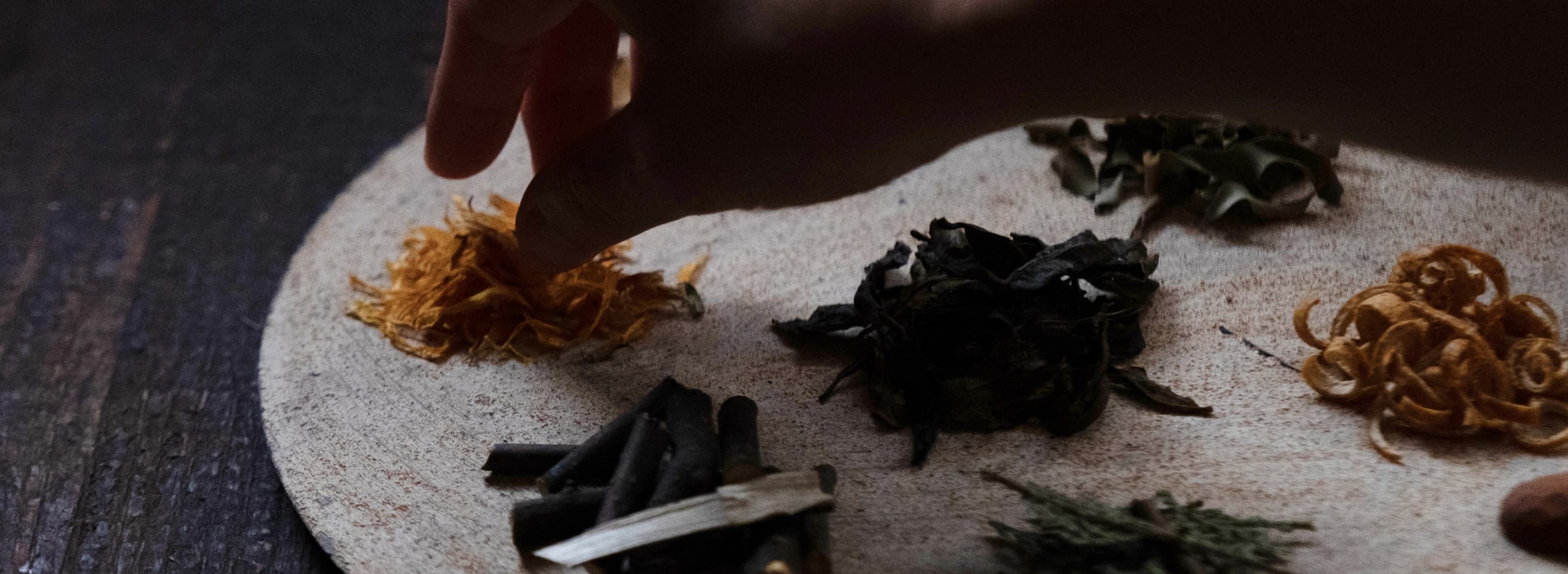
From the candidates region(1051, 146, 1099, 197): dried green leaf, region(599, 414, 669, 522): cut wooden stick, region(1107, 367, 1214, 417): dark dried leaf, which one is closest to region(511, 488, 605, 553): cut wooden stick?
region(599, 414, 669, 522): cut wooden stick

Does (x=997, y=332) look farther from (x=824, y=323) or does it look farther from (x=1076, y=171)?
(x=1076, y=171)

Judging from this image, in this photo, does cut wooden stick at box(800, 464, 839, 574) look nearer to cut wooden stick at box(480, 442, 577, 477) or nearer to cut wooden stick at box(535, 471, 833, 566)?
cut wooden stick at box(535, 471, 833, 566)

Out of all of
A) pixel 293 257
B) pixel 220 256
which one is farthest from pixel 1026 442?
pixel 220 256

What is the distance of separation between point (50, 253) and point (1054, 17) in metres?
1.53

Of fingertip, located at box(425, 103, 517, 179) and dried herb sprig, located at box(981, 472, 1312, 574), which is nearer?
dried herb sprig, located at box(981, 472, 1312, 574)

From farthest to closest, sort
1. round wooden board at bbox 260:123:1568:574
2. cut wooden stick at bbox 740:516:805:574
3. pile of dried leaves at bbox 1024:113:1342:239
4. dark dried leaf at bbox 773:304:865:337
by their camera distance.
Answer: pile of dried leaves at bbox 1024:113:1342:239 < dark dried leaf at bbox 773:304:865:337 < round wooden board at bbox 260:123:1568:574 < cut wooden stick at bbox 740:516:805:574

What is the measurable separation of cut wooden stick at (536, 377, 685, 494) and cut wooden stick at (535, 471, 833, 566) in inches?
4.1

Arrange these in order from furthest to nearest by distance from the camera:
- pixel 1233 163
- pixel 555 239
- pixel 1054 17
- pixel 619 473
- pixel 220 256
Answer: pixel 220 256, pixel 1233 163, pixel 555 239, pixel 619 473, pixel 1054 17

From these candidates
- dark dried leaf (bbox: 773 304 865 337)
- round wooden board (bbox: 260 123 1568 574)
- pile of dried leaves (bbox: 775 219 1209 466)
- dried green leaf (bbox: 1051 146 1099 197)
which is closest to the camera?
round wooden board (bbox: 260 123 1568 574)

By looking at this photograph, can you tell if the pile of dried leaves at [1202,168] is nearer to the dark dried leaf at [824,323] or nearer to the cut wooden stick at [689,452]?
the dark dried leaf at [824,323]

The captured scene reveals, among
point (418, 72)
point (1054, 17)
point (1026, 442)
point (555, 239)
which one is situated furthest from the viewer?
point (418, 72)

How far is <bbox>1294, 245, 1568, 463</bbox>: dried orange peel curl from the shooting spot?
1091 millimetres

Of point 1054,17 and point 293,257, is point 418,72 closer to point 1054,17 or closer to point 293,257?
point 293,257

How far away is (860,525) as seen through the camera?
3.37 ft
